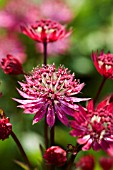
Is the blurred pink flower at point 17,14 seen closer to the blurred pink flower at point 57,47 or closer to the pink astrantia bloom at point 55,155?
the blurred pink flower at point 57,47

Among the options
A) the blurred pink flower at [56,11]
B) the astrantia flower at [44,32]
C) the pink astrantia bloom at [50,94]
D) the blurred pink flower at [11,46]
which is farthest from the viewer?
the blurred pink flower at [56,11]

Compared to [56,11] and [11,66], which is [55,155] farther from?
[56,11]

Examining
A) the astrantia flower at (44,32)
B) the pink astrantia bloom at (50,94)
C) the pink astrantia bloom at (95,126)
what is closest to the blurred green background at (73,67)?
the astrantia flower at (44,32)

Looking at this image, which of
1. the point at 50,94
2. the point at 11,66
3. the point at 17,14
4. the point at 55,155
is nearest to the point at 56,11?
the point at 17,14

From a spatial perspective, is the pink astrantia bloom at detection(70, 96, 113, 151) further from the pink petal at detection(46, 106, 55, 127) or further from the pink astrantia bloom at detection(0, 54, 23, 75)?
the pink astrantia bloom at detection(0, 54, 23, 75)

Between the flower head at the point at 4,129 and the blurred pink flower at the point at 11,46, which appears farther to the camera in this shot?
the blurred pink flower at the point at 11,46

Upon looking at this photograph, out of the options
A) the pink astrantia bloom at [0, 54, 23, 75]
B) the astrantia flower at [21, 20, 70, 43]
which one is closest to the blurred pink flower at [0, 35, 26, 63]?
the astrantia flower at [21, 20, 70, 43]
